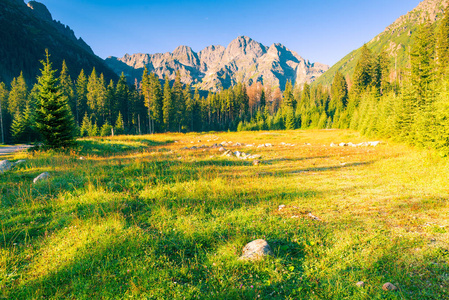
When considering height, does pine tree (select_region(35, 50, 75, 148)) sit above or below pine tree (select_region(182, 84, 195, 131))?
below

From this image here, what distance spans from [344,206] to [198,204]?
4819 mm

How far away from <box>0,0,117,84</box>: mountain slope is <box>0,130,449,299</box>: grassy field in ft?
449

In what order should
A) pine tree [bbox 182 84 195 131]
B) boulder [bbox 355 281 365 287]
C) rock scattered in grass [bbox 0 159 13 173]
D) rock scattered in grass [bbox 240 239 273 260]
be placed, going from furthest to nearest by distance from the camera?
pine tree [bbox 182 84 195 131] < rock scattered in grass [bbox 0 159 13 173] < rock scattered in grass [bbox 240 239 273 260] < boulder [bbox 355 281 365 287]

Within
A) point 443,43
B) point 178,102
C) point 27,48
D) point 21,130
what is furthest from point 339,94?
point 27,48

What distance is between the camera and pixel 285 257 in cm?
414

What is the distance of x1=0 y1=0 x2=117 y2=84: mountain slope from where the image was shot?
111 m

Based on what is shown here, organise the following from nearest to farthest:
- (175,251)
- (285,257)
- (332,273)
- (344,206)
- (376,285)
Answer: (376,285) < (332,273) < (285,257) < (175,251) < (344,206)

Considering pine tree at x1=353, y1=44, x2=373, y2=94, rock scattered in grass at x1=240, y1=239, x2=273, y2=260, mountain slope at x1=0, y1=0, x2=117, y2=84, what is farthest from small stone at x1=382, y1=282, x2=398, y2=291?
mountain slope at x1=0, y1=0, x2=117, y2=84

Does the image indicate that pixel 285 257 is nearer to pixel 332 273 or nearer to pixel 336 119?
pixel 332 273

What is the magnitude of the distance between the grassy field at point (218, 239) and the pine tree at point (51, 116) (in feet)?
32.5

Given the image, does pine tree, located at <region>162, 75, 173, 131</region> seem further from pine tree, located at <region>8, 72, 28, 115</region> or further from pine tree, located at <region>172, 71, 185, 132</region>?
pine tree, located at <region>8, 72, 28, 115</region>

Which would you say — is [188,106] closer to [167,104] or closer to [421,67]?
[167,104]

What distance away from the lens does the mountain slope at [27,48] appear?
365 ft

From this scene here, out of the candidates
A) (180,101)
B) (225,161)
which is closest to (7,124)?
(180,101)
